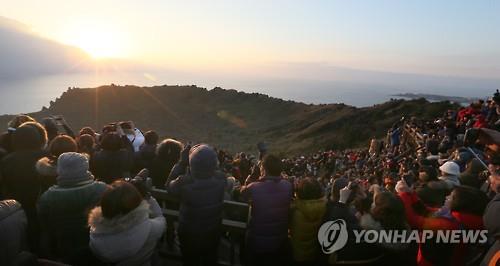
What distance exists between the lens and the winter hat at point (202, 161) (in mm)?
4004

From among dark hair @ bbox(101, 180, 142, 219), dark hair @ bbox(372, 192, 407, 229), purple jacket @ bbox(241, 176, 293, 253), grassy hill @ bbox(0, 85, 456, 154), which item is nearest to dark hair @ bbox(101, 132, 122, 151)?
purple jacket @ bbox(241, 176, 293, 253)

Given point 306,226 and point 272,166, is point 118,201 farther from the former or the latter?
point 306,226

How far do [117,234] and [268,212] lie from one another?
1554 millimetres

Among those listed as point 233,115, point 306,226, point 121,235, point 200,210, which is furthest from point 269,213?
point 233,115

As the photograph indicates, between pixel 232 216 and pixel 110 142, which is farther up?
pixel 110 142

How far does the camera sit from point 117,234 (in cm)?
315

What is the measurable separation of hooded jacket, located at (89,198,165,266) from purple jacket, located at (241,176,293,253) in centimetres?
123

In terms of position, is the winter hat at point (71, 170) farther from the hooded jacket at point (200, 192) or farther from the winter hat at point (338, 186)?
the winter hat at point (338, 186)

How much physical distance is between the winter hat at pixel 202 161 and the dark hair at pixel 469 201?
2.27m

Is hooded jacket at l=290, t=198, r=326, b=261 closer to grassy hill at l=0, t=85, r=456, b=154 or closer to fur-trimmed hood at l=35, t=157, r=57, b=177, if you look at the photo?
fur-trimmed hood at l=35, t=157, r=57, b=177

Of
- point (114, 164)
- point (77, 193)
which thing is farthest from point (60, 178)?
point (114, 164)

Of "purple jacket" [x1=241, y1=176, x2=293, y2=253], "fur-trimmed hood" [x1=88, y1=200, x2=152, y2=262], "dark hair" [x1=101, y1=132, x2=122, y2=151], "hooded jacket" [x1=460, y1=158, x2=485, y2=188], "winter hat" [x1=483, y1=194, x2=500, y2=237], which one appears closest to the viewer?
"winter hat" [x1=483, y1=194, x2=500, y2=237]

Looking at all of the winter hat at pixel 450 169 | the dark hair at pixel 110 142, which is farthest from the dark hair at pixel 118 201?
the winter hat at pixel 450 169

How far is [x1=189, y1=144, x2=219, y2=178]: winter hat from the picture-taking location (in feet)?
13.1
